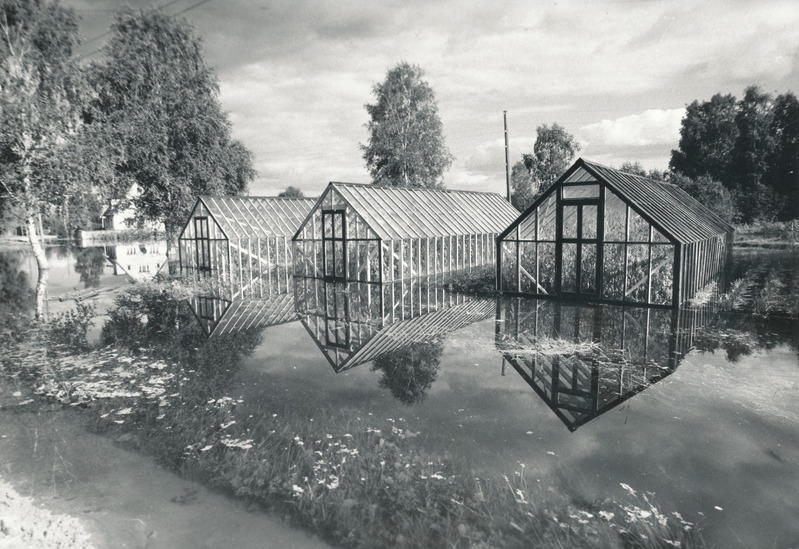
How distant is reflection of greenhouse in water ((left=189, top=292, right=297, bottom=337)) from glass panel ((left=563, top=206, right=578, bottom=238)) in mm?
9798

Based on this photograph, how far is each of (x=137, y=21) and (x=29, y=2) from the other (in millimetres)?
9271

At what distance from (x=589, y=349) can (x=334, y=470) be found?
7.01 m

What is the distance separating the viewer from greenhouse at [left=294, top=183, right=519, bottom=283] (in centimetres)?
2141

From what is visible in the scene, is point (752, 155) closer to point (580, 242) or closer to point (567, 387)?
point (580, 242)

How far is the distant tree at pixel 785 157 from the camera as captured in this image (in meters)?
43.8

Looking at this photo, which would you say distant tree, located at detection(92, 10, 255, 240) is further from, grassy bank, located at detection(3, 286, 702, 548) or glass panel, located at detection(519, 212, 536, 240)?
grassy bank, located at detection(3, 286, 702, 548)

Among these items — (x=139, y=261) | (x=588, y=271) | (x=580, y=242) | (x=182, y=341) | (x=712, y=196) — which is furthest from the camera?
(x=712, y=196)

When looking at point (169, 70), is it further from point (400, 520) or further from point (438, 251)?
point (400, 520)

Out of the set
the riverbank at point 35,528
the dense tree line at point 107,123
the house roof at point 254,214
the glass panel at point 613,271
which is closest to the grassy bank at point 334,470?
the riverbank at point 35,528

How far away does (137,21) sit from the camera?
1248 inches

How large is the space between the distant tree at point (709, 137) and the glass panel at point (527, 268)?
132 feet

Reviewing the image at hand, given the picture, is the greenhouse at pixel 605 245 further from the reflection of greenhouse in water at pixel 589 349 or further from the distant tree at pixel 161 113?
the distant tree at pixel 161 113

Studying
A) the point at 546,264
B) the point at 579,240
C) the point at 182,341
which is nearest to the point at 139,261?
the point at 182,341

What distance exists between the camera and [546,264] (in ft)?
60.0
